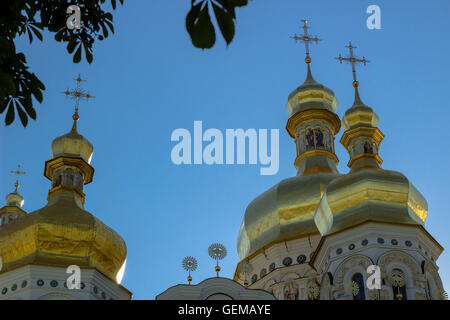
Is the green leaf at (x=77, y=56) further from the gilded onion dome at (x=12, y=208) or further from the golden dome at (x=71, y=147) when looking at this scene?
the gilded onion dome at (x=12, y=208)

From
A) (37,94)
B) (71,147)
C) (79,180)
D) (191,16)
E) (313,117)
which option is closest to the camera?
(191,16)

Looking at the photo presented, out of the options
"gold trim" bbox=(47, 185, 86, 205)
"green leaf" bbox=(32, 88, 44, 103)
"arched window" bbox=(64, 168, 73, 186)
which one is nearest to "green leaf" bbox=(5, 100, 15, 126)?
"green leaf" bbox=(32, 88, 44, 103)

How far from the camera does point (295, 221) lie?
78.6 ft

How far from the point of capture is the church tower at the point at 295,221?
23.0 m

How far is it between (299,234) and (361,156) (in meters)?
2.93

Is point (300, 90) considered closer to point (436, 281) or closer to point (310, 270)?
point (310, 270)

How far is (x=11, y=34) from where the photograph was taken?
18.6 ft

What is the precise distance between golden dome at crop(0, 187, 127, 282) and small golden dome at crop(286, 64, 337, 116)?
400 inches

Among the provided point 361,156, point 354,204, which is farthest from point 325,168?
point 354,204

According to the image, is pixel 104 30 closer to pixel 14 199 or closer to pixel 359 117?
pixel 359 117

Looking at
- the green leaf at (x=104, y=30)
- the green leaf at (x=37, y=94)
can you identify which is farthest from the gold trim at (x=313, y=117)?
the green leaf at (x=37, y=94)

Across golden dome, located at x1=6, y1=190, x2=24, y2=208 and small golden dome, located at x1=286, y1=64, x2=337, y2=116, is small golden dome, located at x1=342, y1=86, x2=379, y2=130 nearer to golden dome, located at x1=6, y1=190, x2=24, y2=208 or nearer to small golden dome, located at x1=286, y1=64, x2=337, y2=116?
small golden dome, located at x1=286, y1=64, x2=337, y2=116

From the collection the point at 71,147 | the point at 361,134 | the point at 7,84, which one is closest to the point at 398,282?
the point at 361,134

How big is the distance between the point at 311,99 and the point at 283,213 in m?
5.72
